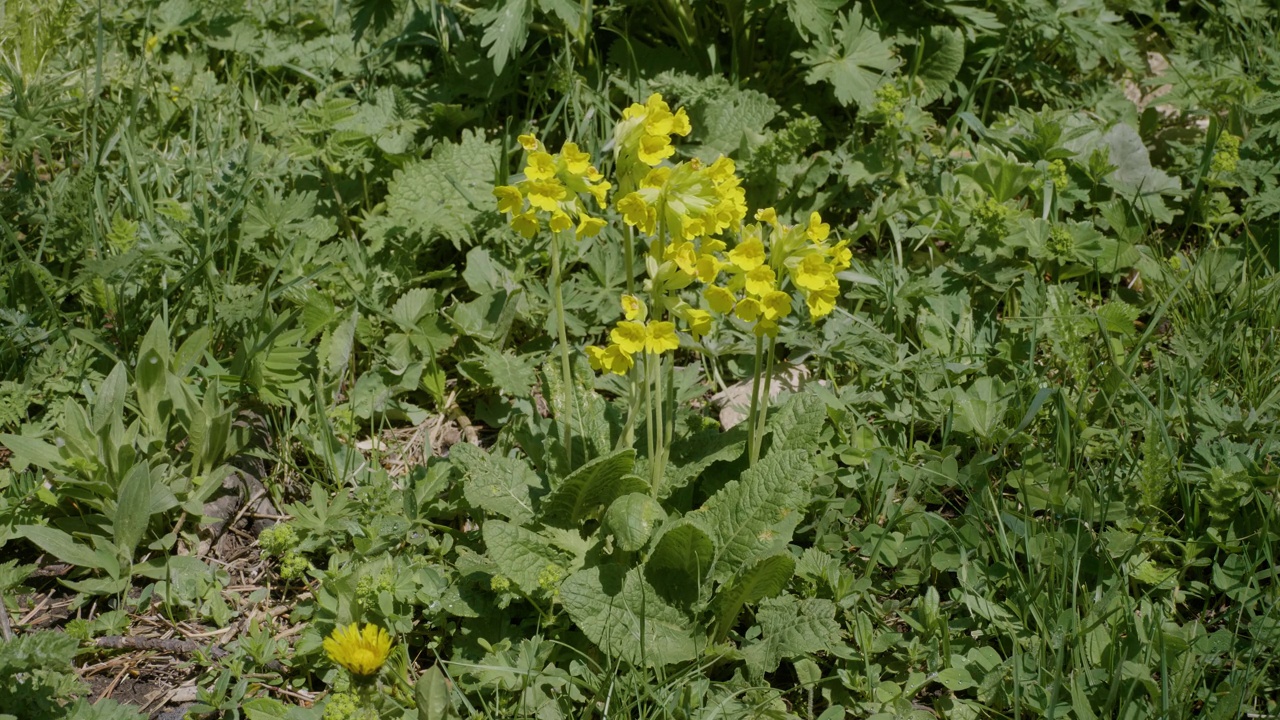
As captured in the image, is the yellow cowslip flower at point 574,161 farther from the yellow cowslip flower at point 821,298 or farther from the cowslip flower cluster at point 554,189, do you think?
the yellow cowslip flower at point 821,298

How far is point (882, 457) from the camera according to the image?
99.4 inches

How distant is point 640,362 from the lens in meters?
2.28

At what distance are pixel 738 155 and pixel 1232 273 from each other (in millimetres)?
1499

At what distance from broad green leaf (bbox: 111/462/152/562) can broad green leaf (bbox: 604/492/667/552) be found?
109cm

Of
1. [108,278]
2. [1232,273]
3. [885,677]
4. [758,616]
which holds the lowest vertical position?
[885,677]

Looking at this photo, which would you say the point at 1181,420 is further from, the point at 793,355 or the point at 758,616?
the point at 758,616

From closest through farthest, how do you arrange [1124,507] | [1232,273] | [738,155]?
[1124,507]
[1232,273]
[738,155]

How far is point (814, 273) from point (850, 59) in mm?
1641

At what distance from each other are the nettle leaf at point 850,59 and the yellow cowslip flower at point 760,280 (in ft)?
5.04

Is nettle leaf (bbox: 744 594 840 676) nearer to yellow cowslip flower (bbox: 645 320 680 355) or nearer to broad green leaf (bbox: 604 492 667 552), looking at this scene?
broad green leaf (bbox: 604 492 667 552)

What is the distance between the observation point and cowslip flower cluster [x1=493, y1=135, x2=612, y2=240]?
2047mm

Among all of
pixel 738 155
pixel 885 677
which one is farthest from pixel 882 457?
pixel 738 155

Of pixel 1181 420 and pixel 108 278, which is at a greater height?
pixel 108 278

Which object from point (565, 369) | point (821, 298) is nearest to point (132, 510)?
point (565, 369)
